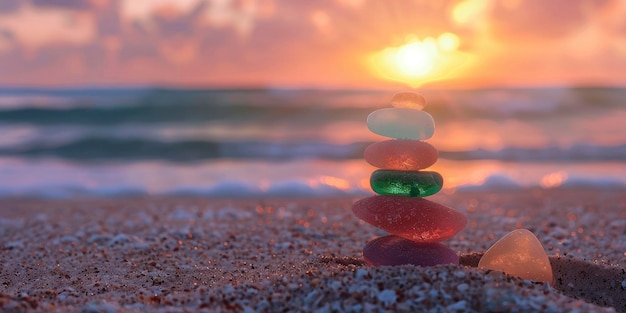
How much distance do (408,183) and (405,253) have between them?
1.31 feet

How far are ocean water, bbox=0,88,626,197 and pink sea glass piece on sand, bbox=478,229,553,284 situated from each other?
5.07 m

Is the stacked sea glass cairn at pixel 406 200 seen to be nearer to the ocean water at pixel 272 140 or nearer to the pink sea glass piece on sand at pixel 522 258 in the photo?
the pink sea glass piece on sand at pixel 522 258

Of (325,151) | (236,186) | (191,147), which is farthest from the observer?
(191,147)

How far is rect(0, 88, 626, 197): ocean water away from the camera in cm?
950

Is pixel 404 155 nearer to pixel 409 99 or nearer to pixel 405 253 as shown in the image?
pixel 409 99

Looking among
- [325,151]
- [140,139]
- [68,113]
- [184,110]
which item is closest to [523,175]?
[325,151]

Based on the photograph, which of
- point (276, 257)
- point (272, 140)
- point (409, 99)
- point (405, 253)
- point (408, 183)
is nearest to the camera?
point (405, 253)

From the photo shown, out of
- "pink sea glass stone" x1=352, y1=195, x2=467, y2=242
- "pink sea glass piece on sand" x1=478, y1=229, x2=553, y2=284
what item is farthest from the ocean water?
"pink sea glass piece on sand" x1=478, y1=229, x2=553, y2=284

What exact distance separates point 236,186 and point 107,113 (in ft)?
40.4

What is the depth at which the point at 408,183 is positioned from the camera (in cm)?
371

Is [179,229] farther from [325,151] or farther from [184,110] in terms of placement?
[184,110]

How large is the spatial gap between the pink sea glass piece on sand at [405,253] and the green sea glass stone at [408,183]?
28 centimetres

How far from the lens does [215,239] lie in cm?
509

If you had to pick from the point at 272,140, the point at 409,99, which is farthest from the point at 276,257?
the point at 272,140
